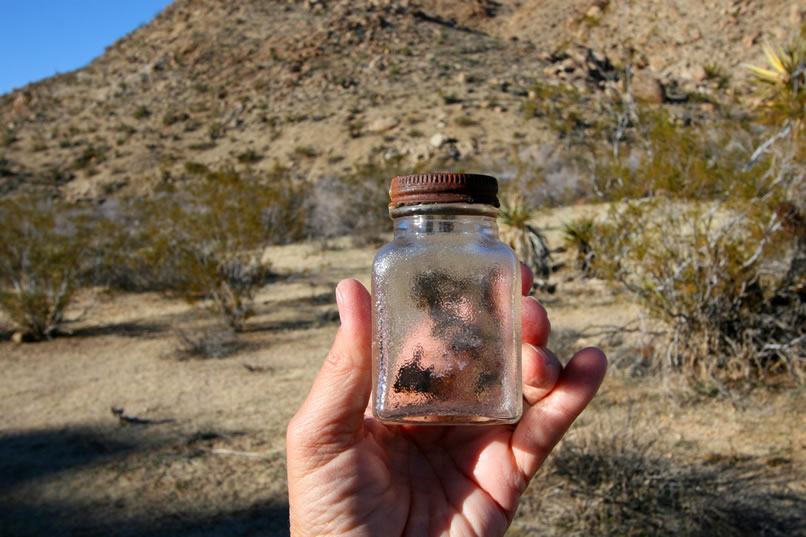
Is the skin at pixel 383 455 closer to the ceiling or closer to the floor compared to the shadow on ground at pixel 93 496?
closer to the ceiling

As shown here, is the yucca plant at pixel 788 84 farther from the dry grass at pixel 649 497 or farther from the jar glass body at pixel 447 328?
the jar glass body at pixel 447 328

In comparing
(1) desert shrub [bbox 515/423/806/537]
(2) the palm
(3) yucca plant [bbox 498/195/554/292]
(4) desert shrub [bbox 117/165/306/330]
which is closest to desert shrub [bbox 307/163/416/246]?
(4) desert shrub [bbox 117/165/306/330]

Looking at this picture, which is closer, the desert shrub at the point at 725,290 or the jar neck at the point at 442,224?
the jar neck at the point at 442,224

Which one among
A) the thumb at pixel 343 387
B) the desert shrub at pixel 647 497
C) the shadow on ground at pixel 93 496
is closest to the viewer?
the thumb at pixel 343 387

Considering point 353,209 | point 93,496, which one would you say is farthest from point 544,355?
point 353,209

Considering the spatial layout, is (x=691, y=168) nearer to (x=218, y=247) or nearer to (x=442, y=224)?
(x=442, y=224)

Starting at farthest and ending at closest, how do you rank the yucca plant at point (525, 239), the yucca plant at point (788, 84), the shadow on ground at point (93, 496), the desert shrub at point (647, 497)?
the yucca plant at point (525, 239), the yucca plant at point (788, 84), the shadow on ground at point (93, 496), the desert shrub at point (647, 497)

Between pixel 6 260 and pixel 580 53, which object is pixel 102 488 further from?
pixel 580 53

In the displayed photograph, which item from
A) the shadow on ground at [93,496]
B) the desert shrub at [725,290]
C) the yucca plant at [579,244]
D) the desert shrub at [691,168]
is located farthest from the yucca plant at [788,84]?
the shadow on ground at [93,496]

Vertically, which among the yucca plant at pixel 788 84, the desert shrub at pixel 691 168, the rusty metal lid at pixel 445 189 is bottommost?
the rusty metal lid at pixel 445 189
